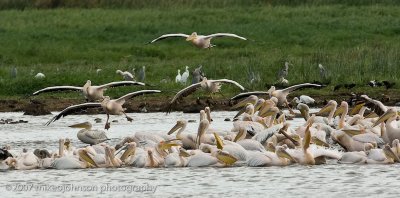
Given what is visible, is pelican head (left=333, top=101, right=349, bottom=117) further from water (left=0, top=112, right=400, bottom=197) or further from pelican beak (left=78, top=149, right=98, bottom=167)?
pelican beak (left=78, top=149, right=98, bottom=167)

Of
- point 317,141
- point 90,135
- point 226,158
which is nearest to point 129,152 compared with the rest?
point 226,158

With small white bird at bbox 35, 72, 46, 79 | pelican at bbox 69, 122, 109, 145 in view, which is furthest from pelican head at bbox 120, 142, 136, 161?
small white bird at bbox 35, 72, 46, 79

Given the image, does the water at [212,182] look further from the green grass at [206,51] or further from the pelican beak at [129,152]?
the green grass at [206,51]

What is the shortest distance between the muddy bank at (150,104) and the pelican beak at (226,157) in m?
6.58

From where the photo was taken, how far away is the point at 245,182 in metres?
10.8

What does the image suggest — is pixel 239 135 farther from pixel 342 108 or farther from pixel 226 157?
pixel 342 108

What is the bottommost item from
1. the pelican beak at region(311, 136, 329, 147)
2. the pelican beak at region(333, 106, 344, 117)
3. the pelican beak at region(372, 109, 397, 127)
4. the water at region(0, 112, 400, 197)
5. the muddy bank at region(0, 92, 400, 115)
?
the muddy bank at region(0, 92, 400, 115)

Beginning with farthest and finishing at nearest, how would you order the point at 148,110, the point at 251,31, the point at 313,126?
the point at 251,31 → the point at 148,110 → the point at 313,126

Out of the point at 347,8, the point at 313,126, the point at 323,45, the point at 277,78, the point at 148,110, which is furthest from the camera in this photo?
the point at 347,8

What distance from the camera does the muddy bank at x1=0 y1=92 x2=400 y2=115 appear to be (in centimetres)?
1853

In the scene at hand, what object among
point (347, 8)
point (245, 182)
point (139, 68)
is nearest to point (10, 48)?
point (139, 68)

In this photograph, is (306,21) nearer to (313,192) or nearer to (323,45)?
(323,45)

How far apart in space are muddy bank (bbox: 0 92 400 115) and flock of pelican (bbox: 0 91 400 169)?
4735 millimetres

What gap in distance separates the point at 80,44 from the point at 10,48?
1.67 meters
